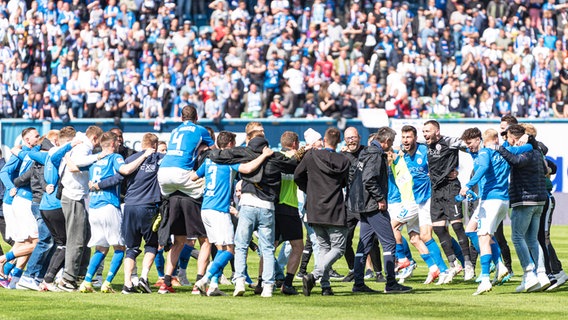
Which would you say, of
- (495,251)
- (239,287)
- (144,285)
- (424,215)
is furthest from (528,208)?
(144,285)

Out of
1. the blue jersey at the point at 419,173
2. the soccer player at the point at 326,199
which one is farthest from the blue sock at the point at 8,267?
the blue jersey at the point at 419,173

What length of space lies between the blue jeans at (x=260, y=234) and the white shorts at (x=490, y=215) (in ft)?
9.39

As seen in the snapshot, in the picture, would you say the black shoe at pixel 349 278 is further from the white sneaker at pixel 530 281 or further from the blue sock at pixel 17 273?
the blue sock at pixel 17 273

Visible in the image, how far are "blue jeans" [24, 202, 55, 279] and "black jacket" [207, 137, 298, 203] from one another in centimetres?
309

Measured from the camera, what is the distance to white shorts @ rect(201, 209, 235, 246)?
50.9ft

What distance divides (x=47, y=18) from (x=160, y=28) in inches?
137

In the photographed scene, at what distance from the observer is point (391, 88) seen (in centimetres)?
3372

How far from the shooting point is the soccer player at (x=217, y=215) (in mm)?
A: 15406

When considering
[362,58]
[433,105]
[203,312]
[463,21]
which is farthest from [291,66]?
[203,312]

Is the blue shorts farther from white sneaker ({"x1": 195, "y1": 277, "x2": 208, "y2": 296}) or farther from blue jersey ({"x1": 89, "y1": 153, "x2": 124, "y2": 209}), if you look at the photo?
white sneaker ({"x1": 195, "y1": 277, "x2": 208, "y2": 296})

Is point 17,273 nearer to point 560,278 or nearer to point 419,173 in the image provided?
point 419,173

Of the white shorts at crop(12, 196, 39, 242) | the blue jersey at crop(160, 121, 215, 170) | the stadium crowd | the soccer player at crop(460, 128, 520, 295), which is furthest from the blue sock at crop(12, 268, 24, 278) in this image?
the stadium crowd

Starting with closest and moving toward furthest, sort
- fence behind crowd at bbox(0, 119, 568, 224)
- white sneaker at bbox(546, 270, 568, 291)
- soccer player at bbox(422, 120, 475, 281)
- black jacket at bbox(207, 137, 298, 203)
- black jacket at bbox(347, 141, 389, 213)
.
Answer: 1. black jacket at bbox(207, 137, 298, 203)
2. black jacket at bbox(347, 141, 389, 213)
3. white sneaker at bbox(546, 270, 568, 291)
4. soccer player at bbox(422, 120, 475, 281)
5. fence behind crowd at bbox(0, 119, 568, 224)

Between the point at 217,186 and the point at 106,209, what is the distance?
1558 mm
